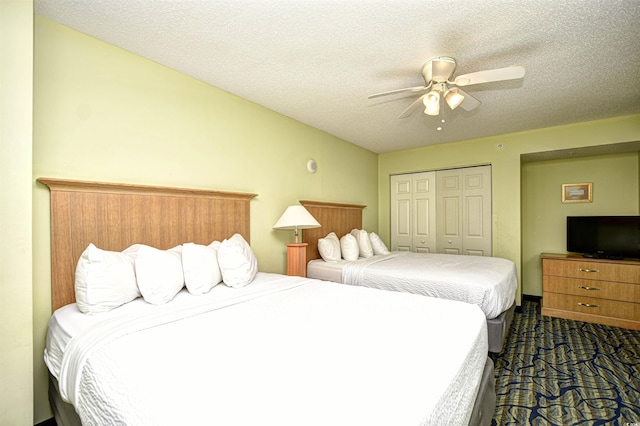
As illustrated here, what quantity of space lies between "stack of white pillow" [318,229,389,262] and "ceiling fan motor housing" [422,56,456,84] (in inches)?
82.4

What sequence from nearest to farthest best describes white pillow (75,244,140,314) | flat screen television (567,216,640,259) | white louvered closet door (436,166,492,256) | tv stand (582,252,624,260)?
1. white pillow (75,244,140,314)
2. flat screen television (567,216,640,259)
3. tv stand (582,252,624,260)
4. white louvered closet door (436,166,492,256)

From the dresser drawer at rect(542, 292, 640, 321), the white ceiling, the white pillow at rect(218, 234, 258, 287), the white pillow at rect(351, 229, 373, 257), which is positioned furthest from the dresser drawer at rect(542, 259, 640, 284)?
the white pillow at rect(218, 234, 258, 287)

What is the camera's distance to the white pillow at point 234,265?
2.15 meters

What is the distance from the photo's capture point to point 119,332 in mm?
1276

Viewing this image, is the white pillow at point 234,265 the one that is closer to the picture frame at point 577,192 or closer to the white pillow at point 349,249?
the white pillow at point 349,249

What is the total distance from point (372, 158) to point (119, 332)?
4.67 meters

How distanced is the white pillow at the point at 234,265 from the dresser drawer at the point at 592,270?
395 centimetres

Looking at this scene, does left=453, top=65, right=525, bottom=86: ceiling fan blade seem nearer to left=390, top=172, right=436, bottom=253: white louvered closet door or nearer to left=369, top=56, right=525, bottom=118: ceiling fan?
left=369, top=56, right=525, bottom=118: ceiling fan

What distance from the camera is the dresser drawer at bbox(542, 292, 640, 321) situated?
3359 millimetres

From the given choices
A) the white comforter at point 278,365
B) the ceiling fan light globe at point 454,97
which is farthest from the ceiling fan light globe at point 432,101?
the white comforter at point 278,365

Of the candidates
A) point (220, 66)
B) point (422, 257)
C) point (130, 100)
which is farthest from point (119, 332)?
point (422, 257)

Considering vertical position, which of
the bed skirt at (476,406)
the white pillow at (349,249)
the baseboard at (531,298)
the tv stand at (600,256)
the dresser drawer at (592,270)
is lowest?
the baseboard at (531,298)

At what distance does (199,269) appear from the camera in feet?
6.55

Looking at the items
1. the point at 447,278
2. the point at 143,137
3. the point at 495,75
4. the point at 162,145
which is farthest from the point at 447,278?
the point at 143,137
